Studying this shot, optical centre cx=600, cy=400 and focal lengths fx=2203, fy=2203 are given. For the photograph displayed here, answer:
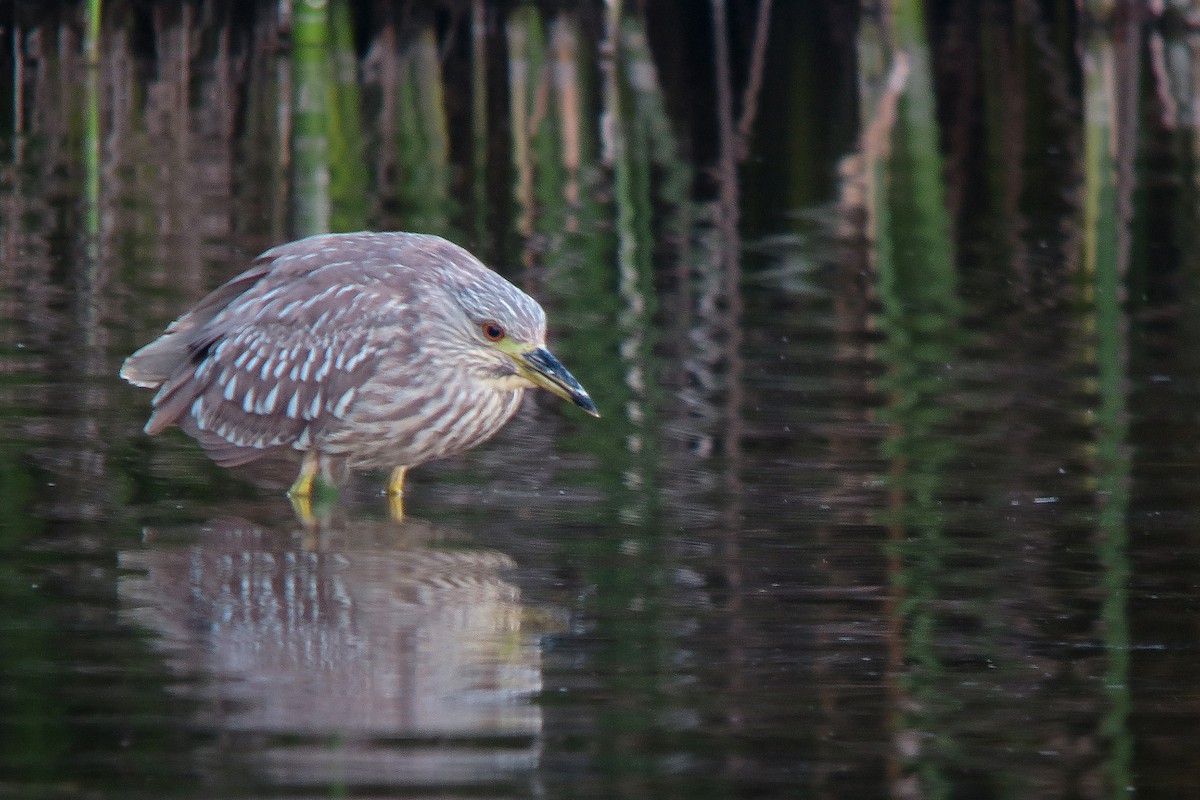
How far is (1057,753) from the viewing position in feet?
15.7

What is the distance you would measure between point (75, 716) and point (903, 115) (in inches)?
514

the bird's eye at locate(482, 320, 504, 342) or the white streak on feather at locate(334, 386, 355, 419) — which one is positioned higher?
the bird's eye at locate(482, 320, 504, 342)

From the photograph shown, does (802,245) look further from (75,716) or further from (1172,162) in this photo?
(75,716)

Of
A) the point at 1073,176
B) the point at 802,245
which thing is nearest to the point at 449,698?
the point at 802,245

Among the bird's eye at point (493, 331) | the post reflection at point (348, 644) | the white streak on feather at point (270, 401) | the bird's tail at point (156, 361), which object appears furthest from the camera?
the bird's tail at point (156, 361)

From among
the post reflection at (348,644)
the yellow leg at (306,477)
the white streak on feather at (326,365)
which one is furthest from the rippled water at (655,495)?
the white streak on feather at (326,365)

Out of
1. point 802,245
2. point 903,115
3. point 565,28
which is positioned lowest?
point 802,245

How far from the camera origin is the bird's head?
7.13 meters

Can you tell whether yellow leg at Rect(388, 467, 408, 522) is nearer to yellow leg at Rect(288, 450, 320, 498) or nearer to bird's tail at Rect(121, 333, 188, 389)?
yellow leg at Rect(288, 450, 320, 498)

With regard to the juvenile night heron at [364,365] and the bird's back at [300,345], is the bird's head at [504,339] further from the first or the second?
the bird's back at [300,345]

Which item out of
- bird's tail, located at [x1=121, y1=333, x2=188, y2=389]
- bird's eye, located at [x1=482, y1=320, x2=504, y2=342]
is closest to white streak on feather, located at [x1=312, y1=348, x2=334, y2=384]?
bird's eye, located at [x1=482, y1=320, x2=504, y2=342]

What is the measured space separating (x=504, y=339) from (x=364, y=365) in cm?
46

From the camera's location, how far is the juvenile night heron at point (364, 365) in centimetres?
714

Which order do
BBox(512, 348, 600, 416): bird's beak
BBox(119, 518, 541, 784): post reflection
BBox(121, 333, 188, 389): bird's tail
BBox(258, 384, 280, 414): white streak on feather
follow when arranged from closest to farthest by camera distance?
BBox(119, 518, 541, 784): post reflection < BBox(512, 348, 600, 416): bird's beak < BBox(258, 384, 280, 414): white streak on feather < BBox(121, 333, 188, 389): bird's tail
